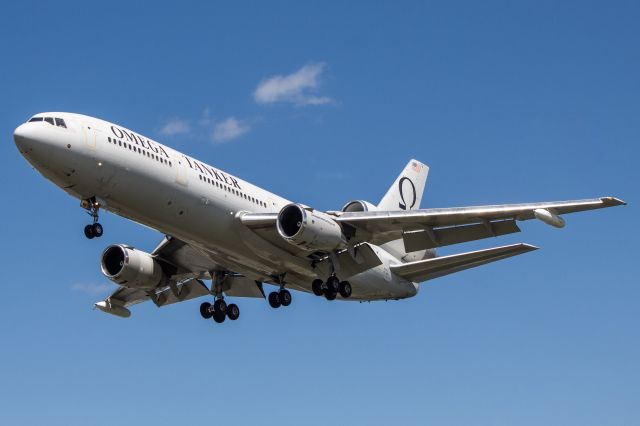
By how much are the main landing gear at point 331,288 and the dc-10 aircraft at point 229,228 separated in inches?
1.5

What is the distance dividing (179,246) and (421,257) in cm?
1111

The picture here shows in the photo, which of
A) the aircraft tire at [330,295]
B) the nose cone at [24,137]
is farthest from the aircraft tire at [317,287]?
the nose cone at [24,137]

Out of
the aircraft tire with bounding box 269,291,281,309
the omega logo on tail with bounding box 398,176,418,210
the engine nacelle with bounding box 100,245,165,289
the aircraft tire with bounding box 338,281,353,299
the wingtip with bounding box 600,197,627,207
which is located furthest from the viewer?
the omega logo on tail with bounding box 398,176,418,210

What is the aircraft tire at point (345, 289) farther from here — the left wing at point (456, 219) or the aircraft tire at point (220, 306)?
the aircraft tire at point (220, 306)

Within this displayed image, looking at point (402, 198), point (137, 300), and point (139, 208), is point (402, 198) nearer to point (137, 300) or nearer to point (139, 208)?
point (137, 300)

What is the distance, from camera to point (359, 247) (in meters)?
40.9

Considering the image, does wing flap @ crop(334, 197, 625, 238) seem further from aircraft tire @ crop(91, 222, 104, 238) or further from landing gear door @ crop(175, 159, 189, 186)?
aircraft tire @ crop(91, 222, 104, 238)

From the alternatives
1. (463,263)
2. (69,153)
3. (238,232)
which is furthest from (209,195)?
(463,263)

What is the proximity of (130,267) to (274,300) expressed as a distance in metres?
6.03

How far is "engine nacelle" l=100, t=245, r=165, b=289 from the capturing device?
139 feet

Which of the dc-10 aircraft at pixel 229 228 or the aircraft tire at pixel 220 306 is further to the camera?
the aircraft tire at pixel 220 306

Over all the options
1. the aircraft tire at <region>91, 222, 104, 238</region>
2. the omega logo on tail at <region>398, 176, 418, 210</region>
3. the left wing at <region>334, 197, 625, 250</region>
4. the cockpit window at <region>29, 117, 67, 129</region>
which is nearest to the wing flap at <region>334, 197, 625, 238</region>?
the left wing at <region>334, 197, 625, 250</region>

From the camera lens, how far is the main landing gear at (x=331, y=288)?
4066 centimetres

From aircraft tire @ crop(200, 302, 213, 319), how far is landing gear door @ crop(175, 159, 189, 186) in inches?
341
